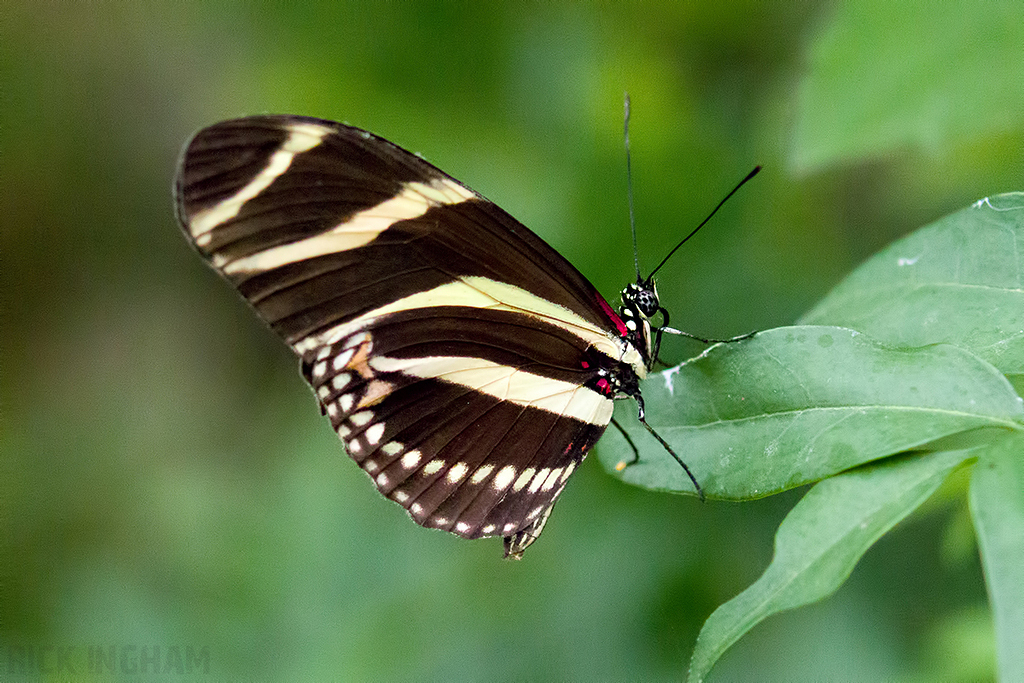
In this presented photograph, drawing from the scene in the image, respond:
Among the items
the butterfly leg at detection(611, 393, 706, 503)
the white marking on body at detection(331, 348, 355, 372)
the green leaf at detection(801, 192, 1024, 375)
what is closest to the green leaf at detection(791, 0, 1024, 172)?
the green leaf at detection(801, 192, 1024, 375)

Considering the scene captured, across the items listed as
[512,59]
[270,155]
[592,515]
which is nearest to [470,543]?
[592,515]

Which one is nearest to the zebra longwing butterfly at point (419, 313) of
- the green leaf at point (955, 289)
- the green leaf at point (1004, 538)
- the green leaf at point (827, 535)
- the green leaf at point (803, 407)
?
the green leaf at point (803, 407)

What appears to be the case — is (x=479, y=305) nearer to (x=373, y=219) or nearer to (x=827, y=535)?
(x=373, y=219)

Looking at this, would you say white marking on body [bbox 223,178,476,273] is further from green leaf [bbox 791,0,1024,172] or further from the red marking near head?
green leaf [bbox 791,0,1024,172]

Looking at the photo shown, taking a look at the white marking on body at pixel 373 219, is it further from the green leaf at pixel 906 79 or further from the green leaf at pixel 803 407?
the green leaf at pixel 906 79

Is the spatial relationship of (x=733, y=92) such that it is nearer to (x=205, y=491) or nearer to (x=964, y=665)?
(x=964, y=665)

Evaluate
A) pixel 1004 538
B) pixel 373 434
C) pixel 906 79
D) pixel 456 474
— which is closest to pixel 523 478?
pixel 456 474
